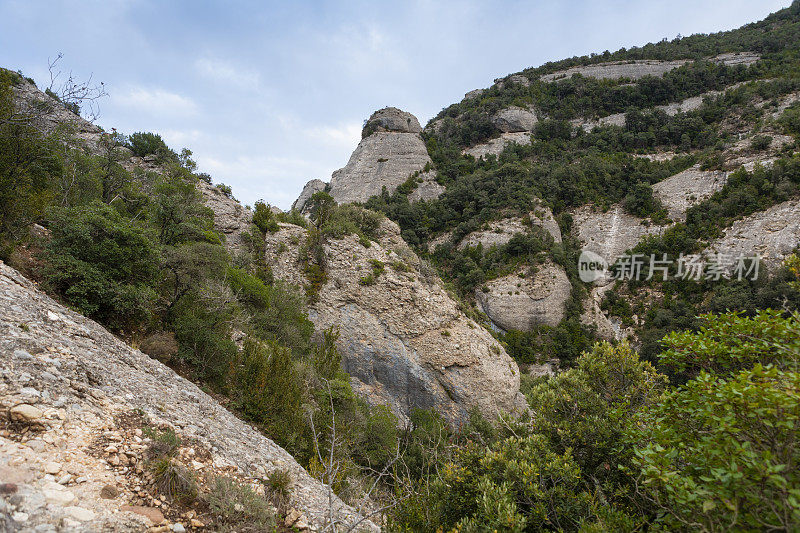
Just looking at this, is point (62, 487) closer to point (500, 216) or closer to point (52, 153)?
point (52, 153)

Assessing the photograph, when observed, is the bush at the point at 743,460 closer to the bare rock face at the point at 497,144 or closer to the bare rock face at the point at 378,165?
the bare rock face at the point at 378,165

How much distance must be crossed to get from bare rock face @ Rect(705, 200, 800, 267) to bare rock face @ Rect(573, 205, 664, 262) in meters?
5.74

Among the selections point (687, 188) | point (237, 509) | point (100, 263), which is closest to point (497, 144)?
point (687, 188)

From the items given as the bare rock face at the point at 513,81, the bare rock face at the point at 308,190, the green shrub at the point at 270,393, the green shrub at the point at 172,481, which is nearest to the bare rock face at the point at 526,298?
the green shrub at the point at 270,393

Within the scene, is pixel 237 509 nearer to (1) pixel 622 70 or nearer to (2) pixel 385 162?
(2) pixel 385 162

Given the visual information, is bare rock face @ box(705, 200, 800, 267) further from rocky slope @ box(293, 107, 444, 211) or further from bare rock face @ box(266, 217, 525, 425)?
rocky slope @ box(293, 107, 444, 211)

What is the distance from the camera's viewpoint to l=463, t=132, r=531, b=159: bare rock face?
51.3 meters

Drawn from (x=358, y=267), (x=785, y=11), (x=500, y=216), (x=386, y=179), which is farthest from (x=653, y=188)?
(x=785, y=11)

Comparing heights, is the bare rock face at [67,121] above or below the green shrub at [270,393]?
above

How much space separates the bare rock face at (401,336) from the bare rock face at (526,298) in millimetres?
10723

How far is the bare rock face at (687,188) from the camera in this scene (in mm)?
34375

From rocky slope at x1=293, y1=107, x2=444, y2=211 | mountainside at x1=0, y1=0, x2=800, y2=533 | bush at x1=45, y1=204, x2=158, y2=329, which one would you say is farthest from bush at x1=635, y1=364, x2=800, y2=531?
rocky slope at x1=293, y1=107, x2=444, y2=211

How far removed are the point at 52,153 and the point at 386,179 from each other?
37.1 meters

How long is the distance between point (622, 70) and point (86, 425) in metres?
81.5
